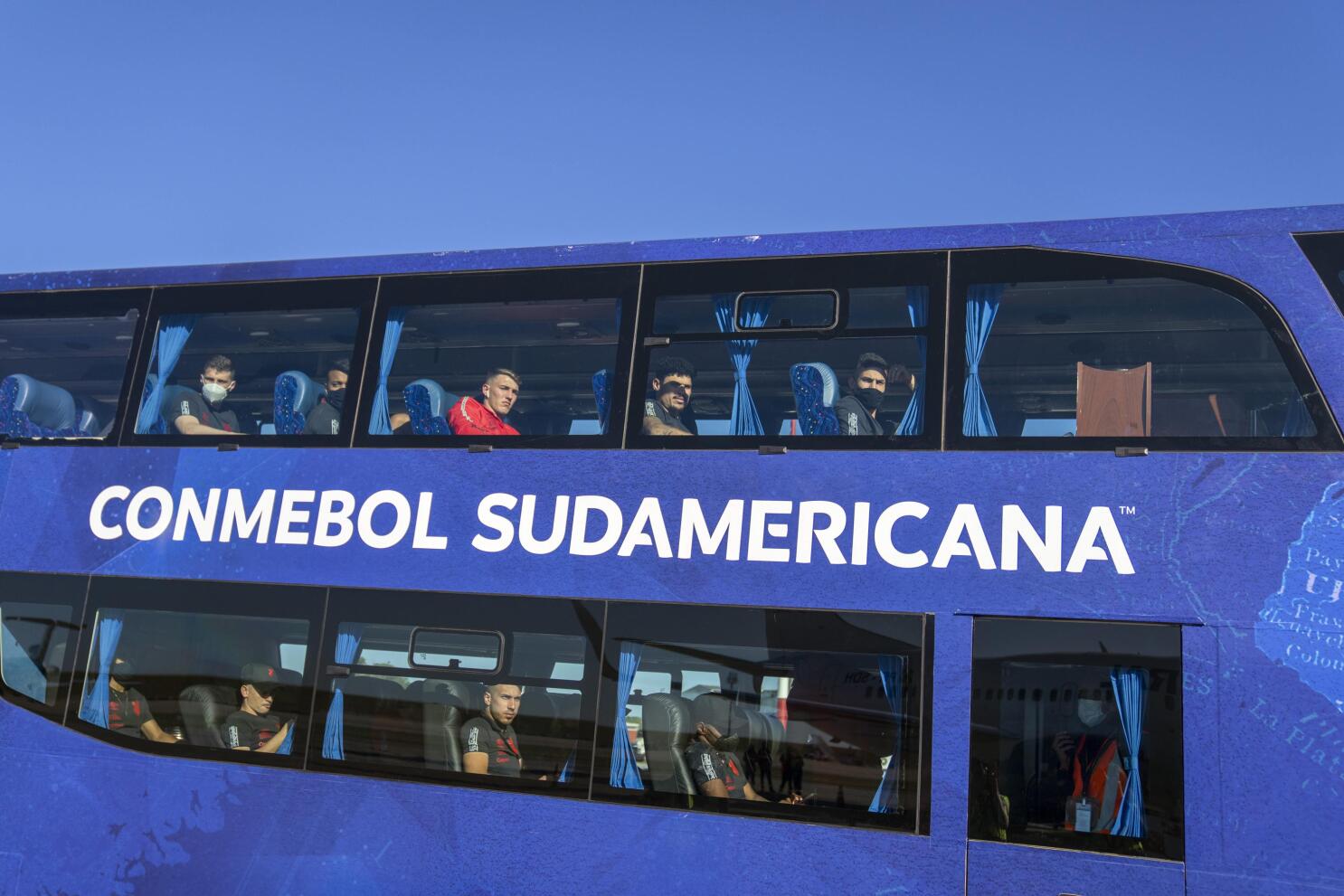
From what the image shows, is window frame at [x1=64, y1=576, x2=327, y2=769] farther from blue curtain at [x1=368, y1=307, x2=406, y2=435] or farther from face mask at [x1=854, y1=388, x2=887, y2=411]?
face mask at [x1=854, y1=388, x2=887, y2=411]

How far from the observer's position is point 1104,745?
4.92m

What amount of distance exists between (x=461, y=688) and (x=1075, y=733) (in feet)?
9.09

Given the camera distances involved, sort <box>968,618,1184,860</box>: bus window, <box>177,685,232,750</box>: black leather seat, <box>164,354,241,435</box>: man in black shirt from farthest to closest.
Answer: <box>164,354,241,435</box>: man in black shirt, <box>177,685,232,750</box>: black leather seat, <box>968,618,1184,860</box>: bus window

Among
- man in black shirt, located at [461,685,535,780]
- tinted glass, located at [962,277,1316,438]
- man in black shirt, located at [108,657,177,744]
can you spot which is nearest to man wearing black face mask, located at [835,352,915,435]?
tinted glass, located at [962,277,1316,438]

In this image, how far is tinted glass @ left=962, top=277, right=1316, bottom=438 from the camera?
5.09 meters

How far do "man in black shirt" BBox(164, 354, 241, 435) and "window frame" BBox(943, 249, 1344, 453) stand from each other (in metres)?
3.77

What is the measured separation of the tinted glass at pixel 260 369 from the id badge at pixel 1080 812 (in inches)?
155

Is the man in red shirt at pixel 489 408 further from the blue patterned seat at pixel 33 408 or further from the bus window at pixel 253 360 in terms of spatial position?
the blue patterned seat at pixel 33 408

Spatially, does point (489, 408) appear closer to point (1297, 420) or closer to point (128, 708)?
point (128, 708)

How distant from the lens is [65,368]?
7156mm

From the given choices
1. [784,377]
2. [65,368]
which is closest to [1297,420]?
[784,377]

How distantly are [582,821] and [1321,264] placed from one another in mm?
3986

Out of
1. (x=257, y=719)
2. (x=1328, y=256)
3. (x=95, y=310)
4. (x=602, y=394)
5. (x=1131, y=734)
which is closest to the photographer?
(x=1131, y=734)

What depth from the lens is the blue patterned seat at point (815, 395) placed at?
18.5 ft
